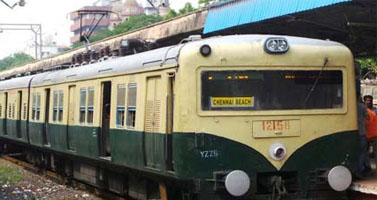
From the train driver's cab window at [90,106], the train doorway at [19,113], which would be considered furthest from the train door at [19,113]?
the train driver's cab window at [90,106]

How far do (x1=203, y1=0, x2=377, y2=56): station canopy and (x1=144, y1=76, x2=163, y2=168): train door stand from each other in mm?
3290

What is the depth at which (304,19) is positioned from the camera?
41.8 ft

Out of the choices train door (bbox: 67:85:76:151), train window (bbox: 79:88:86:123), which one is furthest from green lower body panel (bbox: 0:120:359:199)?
train door (bbox: 67:85:76:151)

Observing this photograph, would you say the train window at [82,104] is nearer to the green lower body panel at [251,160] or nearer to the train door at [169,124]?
the train door at [169,124]

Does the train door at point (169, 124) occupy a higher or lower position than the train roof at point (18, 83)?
lower

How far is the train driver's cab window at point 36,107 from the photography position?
16141 mm

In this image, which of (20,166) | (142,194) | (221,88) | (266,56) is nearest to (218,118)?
(221,88)

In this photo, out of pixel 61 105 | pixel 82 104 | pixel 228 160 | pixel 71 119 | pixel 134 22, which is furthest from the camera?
pixel 134 22

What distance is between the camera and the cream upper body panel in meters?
8.09

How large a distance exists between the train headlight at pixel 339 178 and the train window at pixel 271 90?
84 cm

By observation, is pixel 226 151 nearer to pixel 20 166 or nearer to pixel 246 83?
pixel 246 83

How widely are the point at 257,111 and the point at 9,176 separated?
32.6 ft

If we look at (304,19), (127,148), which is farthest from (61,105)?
(304,19)

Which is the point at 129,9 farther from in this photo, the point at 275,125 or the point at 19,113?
the point at 275,125
